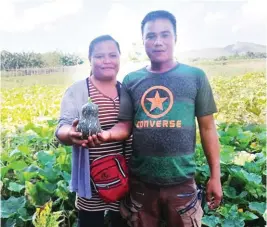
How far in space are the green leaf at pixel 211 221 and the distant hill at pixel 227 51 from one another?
84 cm

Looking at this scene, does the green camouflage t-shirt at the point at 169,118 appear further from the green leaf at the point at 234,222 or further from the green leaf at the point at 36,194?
the green leaf at the point at 36,194

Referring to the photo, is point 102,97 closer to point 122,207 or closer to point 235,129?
point 122,207

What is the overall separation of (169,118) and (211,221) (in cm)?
86

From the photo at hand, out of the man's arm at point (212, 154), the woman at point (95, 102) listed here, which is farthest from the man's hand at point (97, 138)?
the man's arm at point (212, 154)

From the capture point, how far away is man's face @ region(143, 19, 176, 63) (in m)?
1.46

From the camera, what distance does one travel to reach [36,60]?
2461mm

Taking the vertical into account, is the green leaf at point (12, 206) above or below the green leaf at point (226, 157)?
below

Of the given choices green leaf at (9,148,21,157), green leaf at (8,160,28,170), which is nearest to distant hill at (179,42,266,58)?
green leaf at (8,160,28,170)

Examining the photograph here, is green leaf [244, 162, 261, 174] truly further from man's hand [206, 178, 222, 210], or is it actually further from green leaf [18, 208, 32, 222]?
green leaf [18, 208, 32, 222]

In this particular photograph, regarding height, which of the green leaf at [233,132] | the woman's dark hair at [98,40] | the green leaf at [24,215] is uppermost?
the woman's dark hair at [98,40]

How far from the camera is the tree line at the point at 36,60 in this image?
2114 millimetres

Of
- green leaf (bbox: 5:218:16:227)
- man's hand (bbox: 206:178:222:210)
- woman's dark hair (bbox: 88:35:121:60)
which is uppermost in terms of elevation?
woman's dark hair (bbox: 88:35:121:60)

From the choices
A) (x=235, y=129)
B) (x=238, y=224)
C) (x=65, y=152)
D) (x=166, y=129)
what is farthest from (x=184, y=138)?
(x=235, y=129)

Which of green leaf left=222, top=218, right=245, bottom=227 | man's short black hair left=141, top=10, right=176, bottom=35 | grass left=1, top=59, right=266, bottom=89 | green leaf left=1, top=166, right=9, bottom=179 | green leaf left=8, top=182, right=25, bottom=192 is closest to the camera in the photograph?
man's short black hair left=141, top=10, right=176, bottom=35
